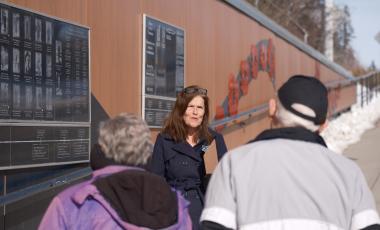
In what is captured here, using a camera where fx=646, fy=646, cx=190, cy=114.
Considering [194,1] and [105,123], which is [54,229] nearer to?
[105,123]

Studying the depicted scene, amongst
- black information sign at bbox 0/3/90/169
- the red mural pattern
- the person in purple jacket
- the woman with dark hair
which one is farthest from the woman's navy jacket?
the red mural pattern

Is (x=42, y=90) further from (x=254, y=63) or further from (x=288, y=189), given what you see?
(x=254, y=63)

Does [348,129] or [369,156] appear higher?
[348,129]

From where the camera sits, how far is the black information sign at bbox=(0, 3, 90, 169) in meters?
4.16

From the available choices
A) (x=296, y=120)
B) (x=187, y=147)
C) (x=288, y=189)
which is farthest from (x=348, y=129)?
(x=288, y=189)

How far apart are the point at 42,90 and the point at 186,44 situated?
3.24 meters

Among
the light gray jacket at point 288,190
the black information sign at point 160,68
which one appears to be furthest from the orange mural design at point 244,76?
the light gray jacket at point 288,190

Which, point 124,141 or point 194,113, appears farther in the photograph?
point 194,113

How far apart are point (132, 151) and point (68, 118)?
88.2 inches

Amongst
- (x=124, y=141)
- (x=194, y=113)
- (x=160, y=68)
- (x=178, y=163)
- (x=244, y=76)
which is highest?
(x=244, y=76)

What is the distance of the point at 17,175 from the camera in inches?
171

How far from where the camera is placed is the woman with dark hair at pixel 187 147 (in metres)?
4.07

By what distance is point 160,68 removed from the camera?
6.65 m

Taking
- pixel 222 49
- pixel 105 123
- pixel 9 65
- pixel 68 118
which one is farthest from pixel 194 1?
pixel 105 123
